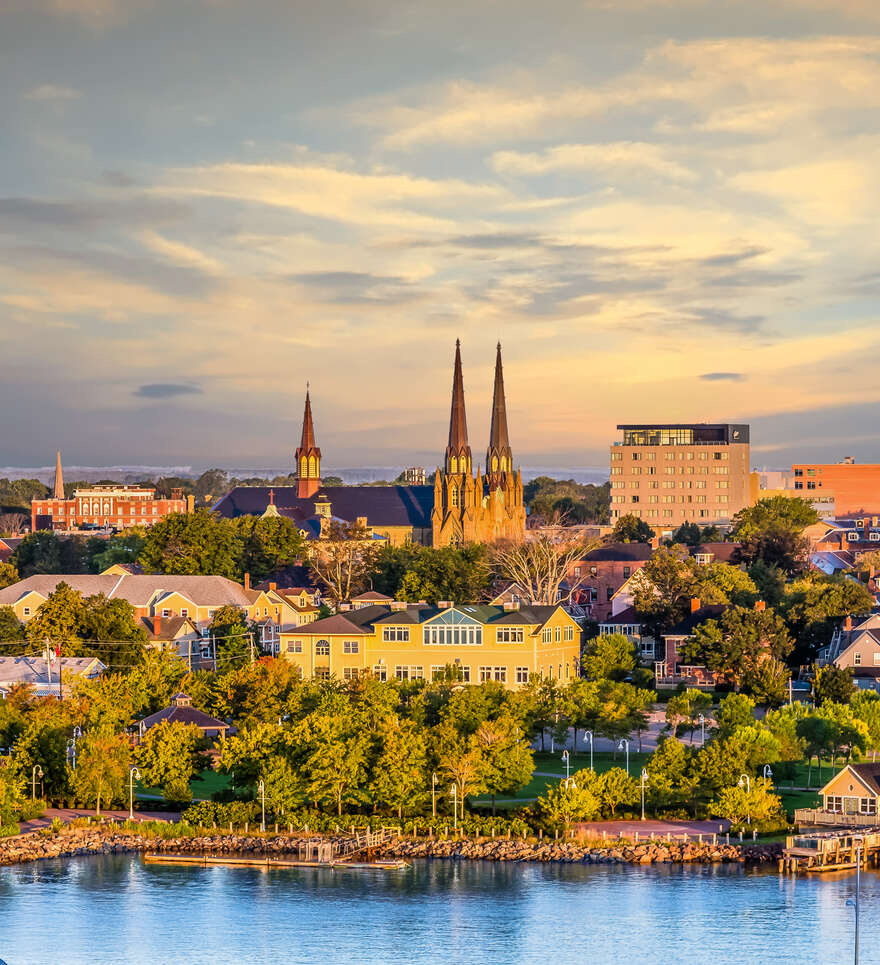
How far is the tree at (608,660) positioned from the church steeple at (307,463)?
85.2 meters

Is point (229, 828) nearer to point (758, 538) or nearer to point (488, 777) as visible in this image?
point (488, 777)

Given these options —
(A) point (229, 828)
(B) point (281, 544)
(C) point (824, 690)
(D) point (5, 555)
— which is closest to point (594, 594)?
(B) point (281, 544)

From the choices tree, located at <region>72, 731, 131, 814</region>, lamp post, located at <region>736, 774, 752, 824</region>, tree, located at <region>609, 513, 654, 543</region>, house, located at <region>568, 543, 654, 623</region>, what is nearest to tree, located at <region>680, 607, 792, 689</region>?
lamp post, located at <region>736, 774, 752, 824</region>

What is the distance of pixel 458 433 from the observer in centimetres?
15500

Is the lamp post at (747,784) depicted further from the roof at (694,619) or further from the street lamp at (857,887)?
the roof at (694,619)

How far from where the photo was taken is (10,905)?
51.0m

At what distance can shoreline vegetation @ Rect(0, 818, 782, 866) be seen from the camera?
5475 centimetres

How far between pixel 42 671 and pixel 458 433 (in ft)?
243

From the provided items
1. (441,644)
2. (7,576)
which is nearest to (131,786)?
(441,644)

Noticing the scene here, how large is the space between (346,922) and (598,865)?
8.99 metres

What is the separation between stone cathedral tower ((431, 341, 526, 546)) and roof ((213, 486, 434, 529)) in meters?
10.7

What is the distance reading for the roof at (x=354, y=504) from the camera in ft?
547

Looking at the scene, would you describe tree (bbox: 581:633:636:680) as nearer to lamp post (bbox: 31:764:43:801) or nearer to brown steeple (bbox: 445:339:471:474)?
lamp post (bbox: 31:764:43:801)

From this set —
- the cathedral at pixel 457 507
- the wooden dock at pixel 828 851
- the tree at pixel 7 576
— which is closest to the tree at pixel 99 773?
the wooden dock at pixel 828 851
